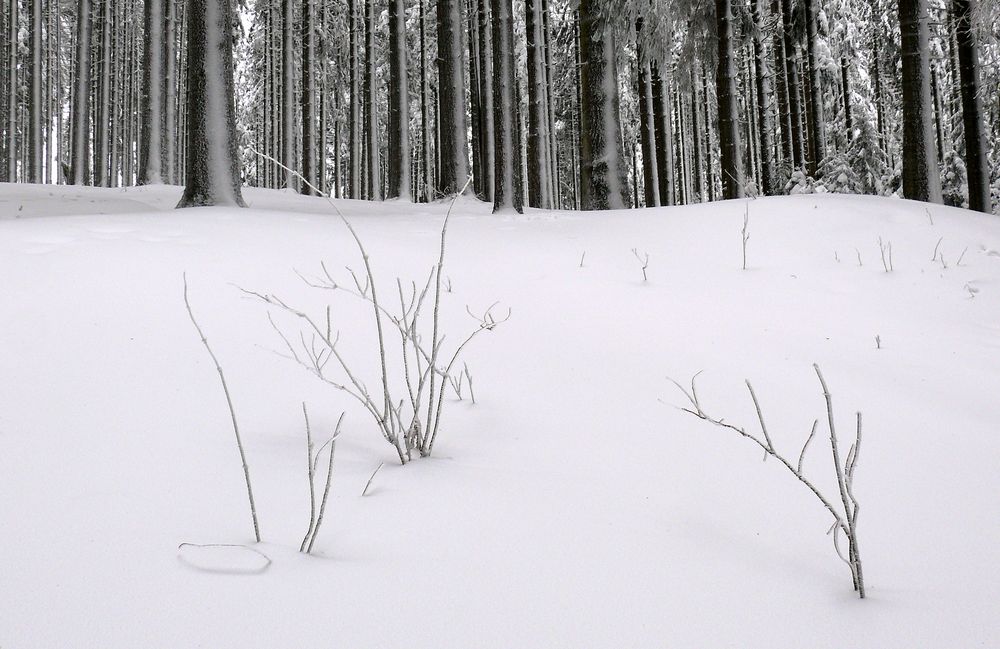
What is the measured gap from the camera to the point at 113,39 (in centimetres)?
2208

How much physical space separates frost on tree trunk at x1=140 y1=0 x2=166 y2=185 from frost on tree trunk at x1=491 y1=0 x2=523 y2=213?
8.17 meters

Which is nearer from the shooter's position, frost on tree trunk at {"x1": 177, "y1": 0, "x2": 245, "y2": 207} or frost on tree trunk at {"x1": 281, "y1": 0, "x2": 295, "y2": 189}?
frost on tree trunk at {"x1": 177, "y1": 0, "x2": 245, "y2": 207}

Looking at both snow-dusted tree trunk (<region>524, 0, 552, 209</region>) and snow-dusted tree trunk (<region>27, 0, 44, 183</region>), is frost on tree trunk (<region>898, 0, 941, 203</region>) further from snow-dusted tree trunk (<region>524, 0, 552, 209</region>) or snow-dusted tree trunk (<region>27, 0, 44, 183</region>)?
snow-dusted tree trunk (<region>27, 0, 44, 183</region>)

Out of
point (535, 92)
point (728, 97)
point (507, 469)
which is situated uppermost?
point (535, 92)

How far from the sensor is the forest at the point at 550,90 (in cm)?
761

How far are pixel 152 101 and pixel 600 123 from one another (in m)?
10.0

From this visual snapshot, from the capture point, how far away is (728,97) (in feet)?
29.9

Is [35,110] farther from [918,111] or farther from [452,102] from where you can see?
[918,111]

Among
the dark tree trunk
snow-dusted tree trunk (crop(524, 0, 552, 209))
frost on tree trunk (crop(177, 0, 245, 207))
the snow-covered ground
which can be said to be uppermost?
the dark tree trunk

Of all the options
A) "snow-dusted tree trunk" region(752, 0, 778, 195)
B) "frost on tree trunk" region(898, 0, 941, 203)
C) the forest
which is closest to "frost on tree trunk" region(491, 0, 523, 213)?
the forest

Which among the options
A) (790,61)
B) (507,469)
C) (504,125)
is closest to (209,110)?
(504,125)

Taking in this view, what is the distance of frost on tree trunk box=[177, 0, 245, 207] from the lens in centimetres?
614

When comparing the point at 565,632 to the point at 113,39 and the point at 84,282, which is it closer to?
the point at 84,282

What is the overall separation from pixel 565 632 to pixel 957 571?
90 centimetres
